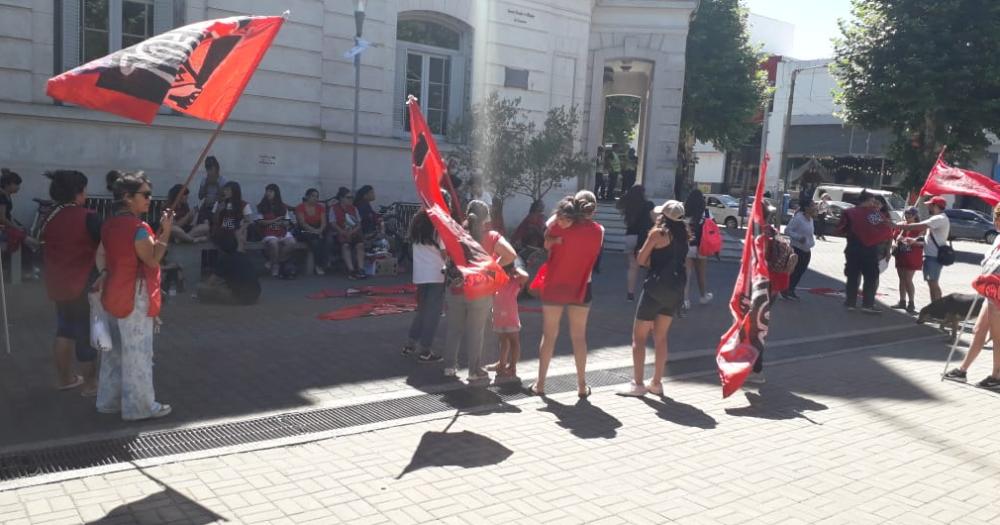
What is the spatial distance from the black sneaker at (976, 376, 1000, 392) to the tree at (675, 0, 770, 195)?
26100 millimetres

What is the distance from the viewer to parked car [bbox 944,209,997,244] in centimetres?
3262

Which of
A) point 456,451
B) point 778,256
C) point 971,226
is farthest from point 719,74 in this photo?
point 456,451

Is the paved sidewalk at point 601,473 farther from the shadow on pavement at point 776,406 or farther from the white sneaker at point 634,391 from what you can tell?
the white sneaker at point 634,391

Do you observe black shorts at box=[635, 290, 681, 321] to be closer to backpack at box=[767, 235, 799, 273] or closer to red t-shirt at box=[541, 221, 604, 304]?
red t-shirt at box=[541, 221, 604, 304]

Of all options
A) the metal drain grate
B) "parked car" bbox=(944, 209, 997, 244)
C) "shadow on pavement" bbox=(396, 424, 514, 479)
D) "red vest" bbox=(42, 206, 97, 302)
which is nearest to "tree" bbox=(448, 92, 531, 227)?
the metal drain grate

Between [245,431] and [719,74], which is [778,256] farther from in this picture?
[719,74]

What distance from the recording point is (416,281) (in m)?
7.55

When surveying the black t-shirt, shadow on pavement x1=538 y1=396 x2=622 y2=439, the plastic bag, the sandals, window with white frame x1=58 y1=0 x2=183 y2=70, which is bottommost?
shadow on pavement x1=538 y1=396 x2=622 y2=439

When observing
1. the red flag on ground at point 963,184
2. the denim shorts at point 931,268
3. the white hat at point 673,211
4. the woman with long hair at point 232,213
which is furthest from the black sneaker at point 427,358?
the denim shorts at point 931,268

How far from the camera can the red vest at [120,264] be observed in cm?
540

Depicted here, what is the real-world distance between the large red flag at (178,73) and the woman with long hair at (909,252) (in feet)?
34.7

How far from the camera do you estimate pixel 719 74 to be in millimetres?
34906

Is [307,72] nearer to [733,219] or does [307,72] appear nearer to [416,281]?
[416,281]

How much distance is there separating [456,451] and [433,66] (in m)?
14.2
